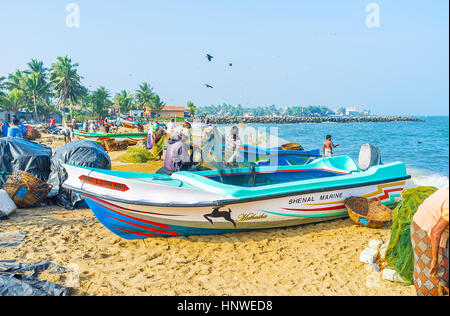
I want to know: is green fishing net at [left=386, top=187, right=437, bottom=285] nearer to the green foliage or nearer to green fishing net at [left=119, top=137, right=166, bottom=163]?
green fishing net at [left=119, top=137, right=166, bottom=163]

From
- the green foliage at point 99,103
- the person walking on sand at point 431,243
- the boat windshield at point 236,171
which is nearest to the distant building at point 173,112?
the green foliage at point 99,103

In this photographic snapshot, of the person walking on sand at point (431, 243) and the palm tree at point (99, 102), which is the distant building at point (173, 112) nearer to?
the palm tree at point (99, 102)

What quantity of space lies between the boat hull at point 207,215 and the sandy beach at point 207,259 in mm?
175

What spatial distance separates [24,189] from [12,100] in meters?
53.2

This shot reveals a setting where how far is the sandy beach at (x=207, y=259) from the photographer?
3723 millimetres

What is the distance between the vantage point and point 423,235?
2.94 meters

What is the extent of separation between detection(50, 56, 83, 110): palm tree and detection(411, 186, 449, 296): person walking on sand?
58.2 m

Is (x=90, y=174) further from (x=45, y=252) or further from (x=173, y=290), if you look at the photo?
(x=173, y=290)

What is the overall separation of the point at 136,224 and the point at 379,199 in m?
4.83

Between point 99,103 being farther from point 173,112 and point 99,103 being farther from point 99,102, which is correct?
point 173,112

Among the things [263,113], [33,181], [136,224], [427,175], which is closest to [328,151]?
[427,175]

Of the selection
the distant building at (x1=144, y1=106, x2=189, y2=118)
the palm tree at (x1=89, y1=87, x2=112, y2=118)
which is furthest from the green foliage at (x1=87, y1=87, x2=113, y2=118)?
the distant building at (x1=144, y1=106, x2=189, y2=118)

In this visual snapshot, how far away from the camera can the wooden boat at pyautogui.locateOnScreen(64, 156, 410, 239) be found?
4.79 meters

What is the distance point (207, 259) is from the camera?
4.56 m
